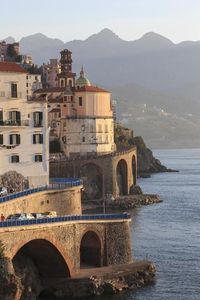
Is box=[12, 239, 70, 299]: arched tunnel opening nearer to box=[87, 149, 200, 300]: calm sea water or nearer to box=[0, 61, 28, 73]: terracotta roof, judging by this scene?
box=[87, 149, 200, 300]: calm sea water

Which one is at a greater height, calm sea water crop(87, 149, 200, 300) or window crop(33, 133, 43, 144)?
window crop(33, 133, 43, 144)

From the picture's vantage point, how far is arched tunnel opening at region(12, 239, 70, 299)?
6844cm

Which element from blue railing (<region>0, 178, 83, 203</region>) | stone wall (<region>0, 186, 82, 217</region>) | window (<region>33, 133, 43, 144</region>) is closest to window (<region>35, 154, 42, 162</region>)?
window (<region>33, 133, 43, 144</region>)

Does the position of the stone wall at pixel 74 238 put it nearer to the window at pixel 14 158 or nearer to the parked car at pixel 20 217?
the parked car at pixel 20 217

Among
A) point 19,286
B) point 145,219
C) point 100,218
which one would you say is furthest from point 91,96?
point 19,286

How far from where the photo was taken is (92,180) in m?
152

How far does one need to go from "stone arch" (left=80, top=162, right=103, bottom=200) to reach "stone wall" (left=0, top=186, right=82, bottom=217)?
58.1 metres

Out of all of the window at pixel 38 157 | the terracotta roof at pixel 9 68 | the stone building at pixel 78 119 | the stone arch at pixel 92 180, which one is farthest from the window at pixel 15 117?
the stone building at pixel 78 119

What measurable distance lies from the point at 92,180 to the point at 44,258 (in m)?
80.0

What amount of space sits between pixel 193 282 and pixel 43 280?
16.1 meters

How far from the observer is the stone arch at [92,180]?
5901 inches

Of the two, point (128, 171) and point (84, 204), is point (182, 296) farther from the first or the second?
point (128, 171)

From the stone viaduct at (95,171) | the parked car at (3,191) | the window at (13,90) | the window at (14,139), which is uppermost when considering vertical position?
the window at (13,90)

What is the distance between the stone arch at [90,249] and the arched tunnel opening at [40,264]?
4.91 m
